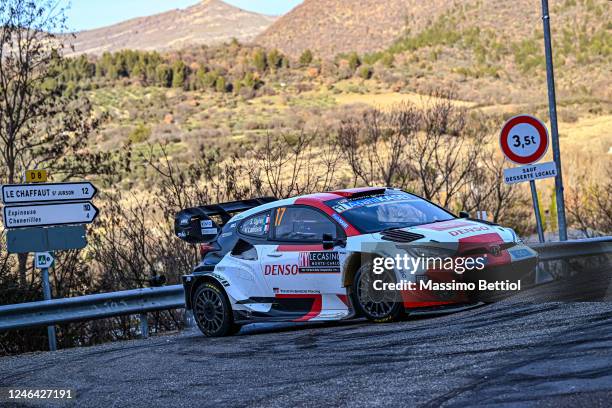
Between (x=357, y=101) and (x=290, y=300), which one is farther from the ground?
(x=357, y=101)

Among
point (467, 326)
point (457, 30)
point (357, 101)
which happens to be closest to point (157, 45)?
point (457, 30)

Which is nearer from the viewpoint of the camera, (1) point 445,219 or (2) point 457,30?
(1) point 445,219

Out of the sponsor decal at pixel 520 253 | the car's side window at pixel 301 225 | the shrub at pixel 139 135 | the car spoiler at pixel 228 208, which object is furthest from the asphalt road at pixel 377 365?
the shrub at pixel 139 135

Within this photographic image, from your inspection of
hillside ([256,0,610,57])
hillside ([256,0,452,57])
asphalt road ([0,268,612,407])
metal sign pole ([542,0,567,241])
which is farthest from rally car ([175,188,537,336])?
hillside ([256,0,452,57])

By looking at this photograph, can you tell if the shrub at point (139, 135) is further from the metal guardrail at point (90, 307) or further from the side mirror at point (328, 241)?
the side mirror at point (328, 241)

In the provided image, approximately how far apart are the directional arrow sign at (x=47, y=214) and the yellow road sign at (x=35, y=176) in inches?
17.0

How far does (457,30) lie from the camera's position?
3858 inches

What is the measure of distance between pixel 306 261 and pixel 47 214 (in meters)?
4.48

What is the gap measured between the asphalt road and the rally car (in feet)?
0.99

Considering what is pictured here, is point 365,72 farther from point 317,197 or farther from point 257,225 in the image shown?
point 317,197

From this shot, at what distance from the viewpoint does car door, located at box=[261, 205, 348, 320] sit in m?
A: 10.9

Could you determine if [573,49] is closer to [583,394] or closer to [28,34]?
[28,34]

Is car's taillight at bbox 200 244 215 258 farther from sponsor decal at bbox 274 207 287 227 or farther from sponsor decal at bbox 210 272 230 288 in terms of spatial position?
sponsor decal at bbox 274 207 287 227

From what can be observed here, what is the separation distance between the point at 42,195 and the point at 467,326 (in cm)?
681
